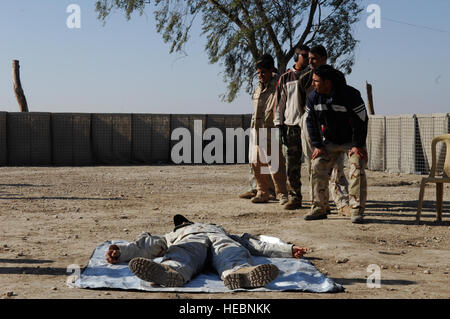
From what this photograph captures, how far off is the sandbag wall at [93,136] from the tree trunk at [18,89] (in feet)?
11.1

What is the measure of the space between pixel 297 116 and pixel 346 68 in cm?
1298

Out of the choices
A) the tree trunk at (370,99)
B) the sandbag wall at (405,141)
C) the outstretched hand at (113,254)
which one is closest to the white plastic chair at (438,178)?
the outstretched hand at (113,254)

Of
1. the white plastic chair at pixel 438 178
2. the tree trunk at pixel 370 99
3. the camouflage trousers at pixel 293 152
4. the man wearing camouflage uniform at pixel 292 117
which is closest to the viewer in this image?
the white plastic chair at pixel 438 178

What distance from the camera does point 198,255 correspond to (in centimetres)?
468

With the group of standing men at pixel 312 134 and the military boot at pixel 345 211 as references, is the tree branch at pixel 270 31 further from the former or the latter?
the military boot at pixel 345 211

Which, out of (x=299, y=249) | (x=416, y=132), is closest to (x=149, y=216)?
(x=299, y=249)

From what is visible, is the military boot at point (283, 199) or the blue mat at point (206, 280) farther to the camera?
the military boot at point (283, 199)

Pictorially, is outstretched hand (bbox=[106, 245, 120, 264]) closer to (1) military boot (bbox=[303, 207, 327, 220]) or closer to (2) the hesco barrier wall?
(1) military boot (bbox=[303, 207, 327, 220])

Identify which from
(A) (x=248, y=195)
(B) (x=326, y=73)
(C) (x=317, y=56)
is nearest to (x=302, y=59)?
(C) (x=317, y=56)

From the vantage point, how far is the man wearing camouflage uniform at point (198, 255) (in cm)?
423

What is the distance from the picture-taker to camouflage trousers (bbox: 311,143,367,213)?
7126 mm

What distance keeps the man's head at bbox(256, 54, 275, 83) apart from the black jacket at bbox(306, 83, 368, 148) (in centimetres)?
154
